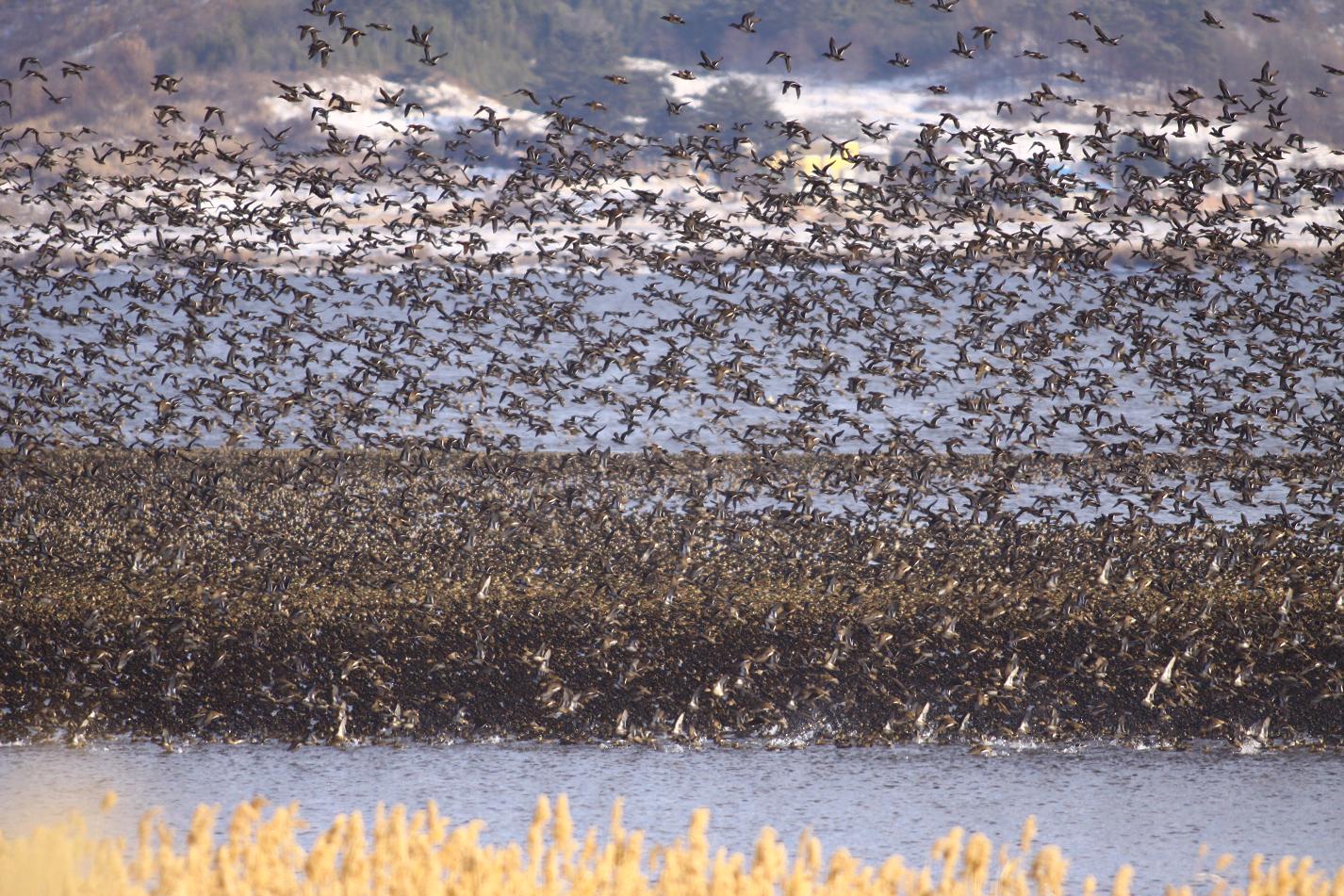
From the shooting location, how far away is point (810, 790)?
20.1 m

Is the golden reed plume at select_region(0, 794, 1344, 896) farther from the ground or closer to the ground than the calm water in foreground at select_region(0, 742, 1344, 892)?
farther from the ground

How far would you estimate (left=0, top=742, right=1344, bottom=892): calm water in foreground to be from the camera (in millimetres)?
18234

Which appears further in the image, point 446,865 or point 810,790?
point 810,790

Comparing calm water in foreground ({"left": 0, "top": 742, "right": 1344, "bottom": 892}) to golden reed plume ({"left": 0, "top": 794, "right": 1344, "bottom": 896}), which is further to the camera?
calm water in foreground ({"left": 0, "top": 742, "right": 1344, "bottom": 892})

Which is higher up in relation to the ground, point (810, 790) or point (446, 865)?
point (446, 865)

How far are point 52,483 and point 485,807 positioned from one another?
3021 centimetres

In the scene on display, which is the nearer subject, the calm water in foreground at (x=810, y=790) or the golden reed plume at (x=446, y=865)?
the golden reed plume at (x=446, y=865)

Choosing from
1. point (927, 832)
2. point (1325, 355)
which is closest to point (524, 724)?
point (927, 832)

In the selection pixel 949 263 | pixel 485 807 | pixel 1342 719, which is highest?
pixel 949 263

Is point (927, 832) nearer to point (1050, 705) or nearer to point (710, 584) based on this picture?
point (1050, 705)

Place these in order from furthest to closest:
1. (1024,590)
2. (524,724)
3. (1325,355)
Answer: (1325,355) → (1024,590) → (524,724)

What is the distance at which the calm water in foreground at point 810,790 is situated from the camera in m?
18.2

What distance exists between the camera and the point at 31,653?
22328mm

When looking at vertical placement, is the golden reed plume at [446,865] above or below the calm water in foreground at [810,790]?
above
